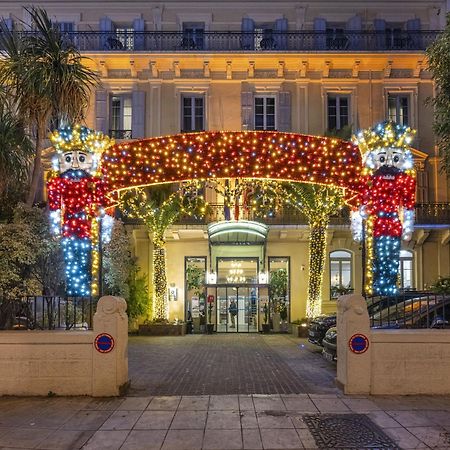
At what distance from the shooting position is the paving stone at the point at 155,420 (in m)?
7.93

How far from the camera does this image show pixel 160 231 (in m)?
22.4

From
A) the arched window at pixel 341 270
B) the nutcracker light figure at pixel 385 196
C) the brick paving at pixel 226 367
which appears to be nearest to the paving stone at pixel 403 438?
the brick paving at pixel 226 367

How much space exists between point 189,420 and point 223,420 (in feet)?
→ 1.53

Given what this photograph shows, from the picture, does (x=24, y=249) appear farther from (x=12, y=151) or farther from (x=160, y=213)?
(x=160, y=213)

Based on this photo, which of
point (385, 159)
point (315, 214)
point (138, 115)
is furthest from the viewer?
point (138, 115)

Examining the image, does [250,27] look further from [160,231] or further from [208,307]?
[208,307]

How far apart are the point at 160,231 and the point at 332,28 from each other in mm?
11082

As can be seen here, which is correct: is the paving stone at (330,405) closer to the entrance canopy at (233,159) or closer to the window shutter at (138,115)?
the entrance canopy at (233,159)

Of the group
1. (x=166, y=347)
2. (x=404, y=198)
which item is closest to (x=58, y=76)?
(x=404, y=198)

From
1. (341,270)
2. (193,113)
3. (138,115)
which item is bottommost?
(341,270)

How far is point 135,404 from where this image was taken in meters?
9.26

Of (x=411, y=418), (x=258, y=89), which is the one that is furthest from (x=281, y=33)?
(x=411, y=418)

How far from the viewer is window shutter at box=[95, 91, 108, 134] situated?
24297mm

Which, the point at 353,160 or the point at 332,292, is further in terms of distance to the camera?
the point at 332,292
